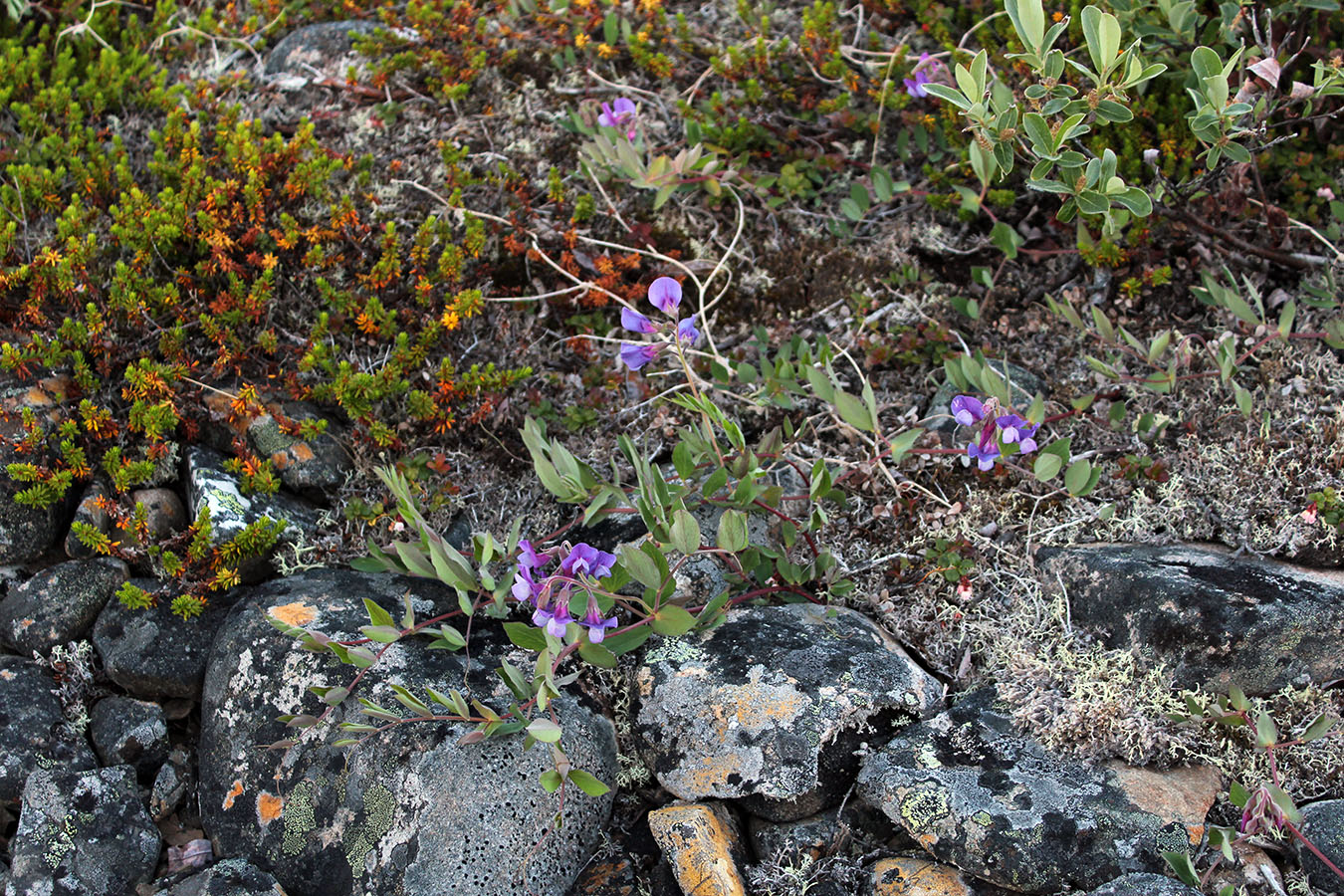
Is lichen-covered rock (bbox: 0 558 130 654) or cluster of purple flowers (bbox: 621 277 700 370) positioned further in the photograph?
lichen-covered rock (bbox: 0 558 130 654)

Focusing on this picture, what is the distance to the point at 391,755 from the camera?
2.71 m

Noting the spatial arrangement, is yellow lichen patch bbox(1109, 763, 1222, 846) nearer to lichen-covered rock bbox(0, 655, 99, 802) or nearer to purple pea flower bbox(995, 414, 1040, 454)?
purple pea flower bbox(995, 414, 1040, 454)

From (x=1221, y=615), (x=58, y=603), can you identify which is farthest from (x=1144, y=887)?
(x=58, y=603)

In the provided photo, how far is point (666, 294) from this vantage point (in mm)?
2771

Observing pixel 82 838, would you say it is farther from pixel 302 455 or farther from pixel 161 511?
pixel 302 455

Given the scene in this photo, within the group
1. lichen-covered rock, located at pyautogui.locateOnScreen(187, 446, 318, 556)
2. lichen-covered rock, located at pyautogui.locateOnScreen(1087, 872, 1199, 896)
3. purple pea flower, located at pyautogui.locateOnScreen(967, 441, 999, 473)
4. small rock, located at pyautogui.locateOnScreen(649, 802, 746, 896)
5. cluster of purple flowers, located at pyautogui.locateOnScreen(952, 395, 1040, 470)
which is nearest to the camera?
lichen-covered rock, located at pyautogui.locateOnScreen(1087, 872, 1199, 896)

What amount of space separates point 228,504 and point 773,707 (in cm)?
197

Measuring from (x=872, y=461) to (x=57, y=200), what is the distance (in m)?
3.26

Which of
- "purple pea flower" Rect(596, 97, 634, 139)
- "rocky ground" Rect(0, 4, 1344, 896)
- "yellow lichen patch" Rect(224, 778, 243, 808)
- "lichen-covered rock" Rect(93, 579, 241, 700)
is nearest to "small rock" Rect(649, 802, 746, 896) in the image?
"rocky ground" Rect(0, 4, 1344, 896)

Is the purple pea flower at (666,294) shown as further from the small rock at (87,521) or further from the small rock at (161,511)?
the small rock at (87,521)

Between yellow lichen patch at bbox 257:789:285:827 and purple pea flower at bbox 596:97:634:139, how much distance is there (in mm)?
2684

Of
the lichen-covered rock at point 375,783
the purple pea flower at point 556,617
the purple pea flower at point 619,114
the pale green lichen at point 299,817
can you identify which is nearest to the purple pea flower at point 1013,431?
the purple pea flower at point 556,617

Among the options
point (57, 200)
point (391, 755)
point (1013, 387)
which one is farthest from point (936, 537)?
point (57, 200)

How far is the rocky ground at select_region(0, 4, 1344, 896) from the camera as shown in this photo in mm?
2564
